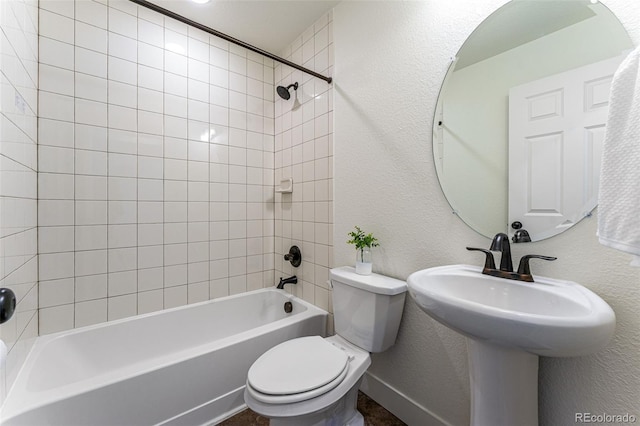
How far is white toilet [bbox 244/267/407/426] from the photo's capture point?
3.18ft

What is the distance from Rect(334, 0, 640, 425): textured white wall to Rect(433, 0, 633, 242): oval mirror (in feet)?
0.18

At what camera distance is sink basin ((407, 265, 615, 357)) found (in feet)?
1.96

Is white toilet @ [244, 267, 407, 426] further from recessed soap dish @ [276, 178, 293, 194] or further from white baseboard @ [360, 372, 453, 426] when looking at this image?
recessed soap dish @ [276, 178, 293, 194]

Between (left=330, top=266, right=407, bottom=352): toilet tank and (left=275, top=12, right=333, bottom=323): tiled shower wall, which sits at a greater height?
(left=275, top=12, right=333, bottom=323): tiled shower wall

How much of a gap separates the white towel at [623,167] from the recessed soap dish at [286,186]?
1.72 metres

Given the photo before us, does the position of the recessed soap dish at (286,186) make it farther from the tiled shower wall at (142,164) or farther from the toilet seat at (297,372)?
the toilet seat at (297,372)

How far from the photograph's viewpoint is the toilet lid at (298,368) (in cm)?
100

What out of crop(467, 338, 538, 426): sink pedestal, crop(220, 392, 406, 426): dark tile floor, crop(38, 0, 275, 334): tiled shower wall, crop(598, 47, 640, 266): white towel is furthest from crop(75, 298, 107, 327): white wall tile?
crop(598, 47, 640, 266): white towel

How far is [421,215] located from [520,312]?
66 centimetres

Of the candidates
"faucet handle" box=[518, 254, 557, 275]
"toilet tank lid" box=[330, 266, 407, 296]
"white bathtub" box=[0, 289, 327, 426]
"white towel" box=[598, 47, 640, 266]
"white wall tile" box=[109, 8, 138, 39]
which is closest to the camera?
"white towel" box=[598, 47, 640, 266]

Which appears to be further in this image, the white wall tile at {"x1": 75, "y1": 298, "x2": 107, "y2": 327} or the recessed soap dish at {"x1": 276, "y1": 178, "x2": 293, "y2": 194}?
the recessed soap dish at {"x1": 276, "y1": 178, "x2": 293, "y2": 194}

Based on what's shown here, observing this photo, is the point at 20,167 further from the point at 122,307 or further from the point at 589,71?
the point at 589,71

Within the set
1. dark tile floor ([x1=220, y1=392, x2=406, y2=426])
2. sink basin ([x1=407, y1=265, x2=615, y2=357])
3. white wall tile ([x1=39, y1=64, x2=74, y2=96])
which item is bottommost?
dark tile floor ([x1=220, y1=392, x2=406, y2=426])

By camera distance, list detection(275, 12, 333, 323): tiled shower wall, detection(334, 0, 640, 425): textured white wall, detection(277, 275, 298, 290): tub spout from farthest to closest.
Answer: detection(277, 275, 298, 290): tub spout, detection(275, 12, 333, 323): tiled shower wall, detection(334, 0, 640, 425): textured white wall
